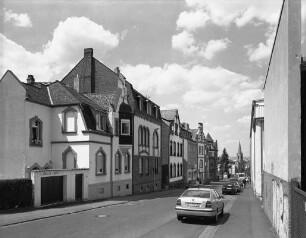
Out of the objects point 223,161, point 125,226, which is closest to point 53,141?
point 125,226

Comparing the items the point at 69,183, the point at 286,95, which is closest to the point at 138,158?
the point at 69,183

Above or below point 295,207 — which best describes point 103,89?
above

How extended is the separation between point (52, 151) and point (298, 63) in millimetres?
22507

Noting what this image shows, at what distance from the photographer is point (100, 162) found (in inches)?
1147

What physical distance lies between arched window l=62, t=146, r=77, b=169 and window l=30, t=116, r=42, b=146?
7.74ft

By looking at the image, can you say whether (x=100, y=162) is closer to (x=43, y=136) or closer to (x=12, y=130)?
(x=43, y=136)

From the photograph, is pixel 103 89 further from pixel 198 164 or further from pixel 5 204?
pixel 198 164

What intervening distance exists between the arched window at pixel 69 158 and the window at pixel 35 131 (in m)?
2.36

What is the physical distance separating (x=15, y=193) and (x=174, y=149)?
125 feet

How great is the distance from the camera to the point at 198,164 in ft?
254

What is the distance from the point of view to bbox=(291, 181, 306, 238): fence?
24.1ft

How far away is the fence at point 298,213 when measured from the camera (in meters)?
7.34

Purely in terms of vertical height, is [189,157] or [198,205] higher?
[198,205]

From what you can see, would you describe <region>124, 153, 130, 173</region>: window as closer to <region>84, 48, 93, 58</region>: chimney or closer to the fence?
<region>84, 48, 93, 58</region>: chimney
